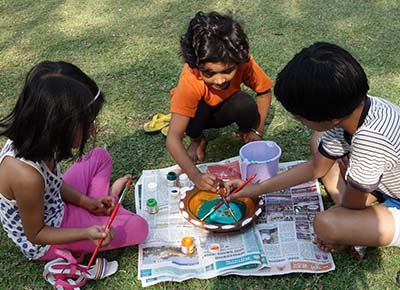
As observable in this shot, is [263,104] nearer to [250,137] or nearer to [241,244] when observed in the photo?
[250,137]

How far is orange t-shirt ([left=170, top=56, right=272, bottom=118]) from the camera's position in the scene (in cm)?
190

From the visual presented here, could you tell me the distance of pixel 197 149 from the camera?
219 cm

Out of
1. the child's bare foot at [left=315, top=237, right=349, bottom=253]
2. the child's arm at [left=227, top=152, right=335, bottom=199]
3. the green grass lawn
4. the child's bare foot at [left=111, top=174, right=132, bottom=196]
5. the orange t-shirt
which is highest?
the orange t-shirt

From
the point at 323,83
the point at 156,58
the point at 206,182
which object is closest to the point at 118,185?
the point at 206,182

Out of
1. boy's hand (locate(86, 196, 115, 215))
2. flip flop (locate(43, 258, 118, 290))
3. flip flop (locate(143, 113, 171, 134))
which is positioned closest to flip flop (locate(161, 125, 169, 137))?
flip flop (locate(143, 113, 171, 134))

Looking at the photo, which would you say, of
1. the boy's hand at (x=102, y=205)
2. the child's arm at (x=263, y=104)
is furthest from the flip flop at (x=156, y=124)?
the boy's hand at (x=102, y=205)

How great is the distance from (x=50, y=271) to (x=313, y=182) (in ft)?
3.42

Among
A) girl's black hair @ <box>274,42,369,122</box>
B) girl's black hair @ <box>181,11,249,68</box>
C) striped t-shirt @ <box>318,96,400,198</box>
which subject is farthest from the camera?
girl's black hair @ <box>181,11,249,68</box>

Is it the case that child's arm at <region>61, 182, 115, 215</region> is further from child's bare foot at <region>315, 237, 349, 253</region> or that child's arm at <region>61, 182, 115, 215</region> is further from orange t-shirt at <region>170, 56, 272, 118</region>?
child's bare foot at <region>315, 237, 349, 253</region>

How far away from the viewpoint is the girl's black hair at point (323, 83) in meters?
1.27

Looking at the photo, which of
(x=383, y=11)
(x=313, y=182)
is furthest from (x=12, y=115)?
(x=383, y=11)

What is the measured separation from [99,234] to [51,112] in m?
0.43

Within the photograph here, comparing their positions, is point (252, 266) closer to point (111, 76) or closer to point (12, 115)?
point (12, 115)

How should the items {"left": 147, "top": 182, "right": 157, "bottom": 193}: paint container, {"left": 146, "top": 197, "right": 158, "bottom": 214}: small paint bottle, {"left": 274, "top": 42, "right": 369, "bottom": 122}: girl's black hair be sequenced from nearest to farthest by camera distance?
{"left": 274, "top": 42, "right": 369, "bottom": 122}: girl's black hair, {"left": 146, "top": 197, "right": 158, "bottom": 214}: small paint bottle, {"left": 147, "top": 182, "right": 157, "bottom": 193}: paint container
